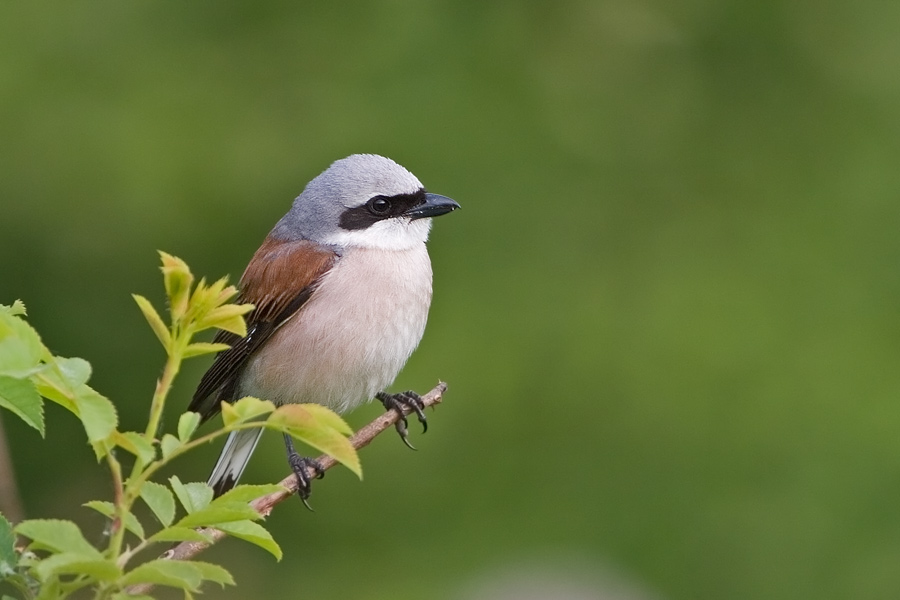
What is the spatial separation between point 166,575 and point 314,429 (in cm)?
26

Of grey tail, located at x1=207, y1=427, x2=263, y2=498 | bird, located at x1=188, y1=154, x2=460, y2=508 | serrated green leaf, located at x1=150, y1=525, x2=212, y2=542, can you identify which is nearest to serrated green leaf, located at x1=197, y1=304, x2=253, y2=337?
serrated green leaf, located at x1=150, y1=525, x2=212, y2=542

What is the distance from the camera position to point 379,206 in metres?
4.11

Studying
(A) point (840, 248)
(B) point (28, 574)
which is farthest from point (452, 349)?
(B) point (28, 574)

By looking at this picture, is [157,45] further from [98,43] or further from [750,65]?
[750,65]

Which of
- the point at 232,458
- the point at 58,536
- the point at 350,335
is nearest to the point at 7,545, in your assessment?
the point at 58,536

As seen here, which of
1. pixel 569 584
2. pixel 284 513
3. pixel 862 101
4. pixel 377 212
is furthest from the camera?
pixel 862 101

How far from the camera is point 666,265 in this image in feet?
19.7

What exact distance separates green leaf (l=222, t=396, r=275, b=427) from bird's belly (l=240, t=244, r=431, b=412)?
2.41m

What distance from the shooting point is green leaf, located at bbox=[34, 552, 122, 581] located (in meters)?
1.19

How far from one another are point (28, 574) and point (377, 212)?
111 inches

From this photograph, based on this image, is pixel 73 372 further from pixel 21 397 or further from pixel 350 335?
pixel 350 335

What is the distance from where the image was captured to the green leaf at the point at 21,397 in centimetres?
141

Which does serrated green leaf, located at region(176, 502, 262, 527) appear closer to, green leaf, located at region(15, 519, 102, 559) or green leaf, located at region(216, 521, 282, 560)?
green leaf, located at region(216, 521, 282, 560)

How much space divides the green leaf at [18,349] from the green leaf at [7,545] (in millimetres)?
197
